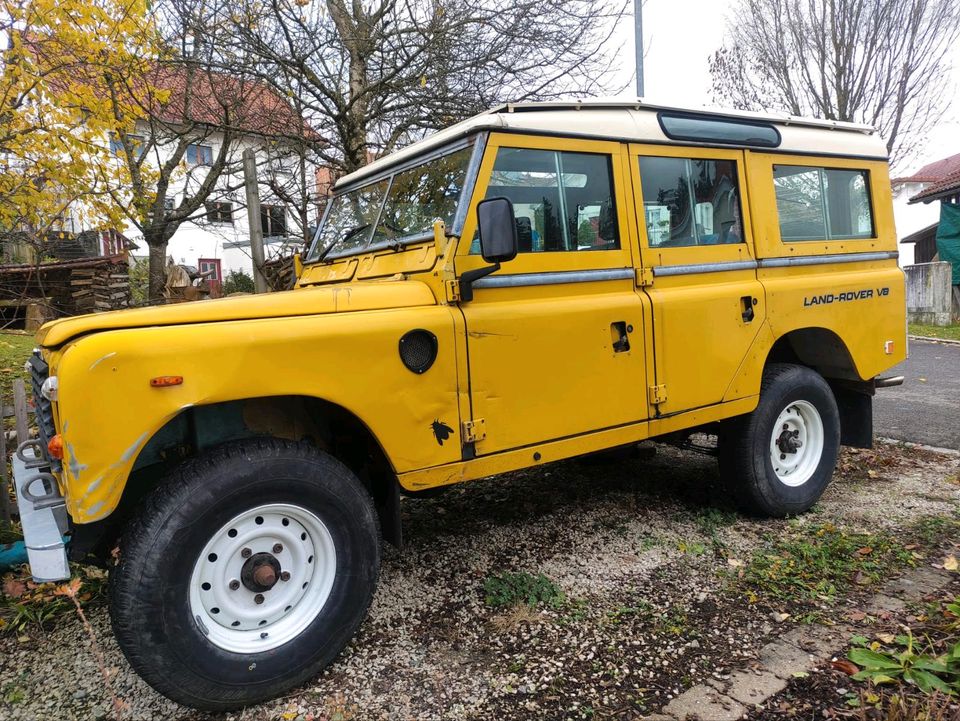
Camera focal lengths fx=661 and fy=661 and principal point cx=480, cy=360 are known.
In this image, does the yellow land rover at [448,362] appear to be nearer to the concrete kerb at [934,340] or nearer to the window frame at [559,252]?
the window frame at [559,252]

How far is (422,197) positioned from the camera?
349 cm

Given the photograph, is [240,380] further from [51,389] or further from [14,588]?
[14,588]

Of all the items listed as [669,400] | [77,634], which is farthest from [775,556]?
[77,634]

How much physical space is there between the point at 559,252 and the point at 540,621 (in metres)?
1.82

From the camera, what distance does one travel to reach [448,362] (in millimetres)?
2965

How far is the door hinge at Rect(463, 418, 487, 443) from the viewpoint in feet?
9.96

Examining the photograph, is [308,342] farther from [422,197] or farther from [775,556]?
[775,556]

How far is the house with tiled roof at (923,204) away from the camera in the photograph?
17.2 m

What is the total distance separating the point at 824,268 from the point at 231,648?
4.17m

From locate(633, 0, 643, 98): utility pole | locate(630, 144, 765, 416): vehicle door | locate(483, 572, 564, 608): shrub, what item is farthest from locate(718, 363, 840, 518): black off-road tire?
locate(633, 0, 643, 98): utility pole

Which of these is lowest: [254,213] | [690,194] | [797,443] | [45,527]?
[797,443]

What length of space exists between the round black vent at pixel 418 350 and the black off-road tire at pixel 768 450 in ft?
7.68

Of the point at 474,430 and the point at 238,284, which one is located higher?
the point at 238,284

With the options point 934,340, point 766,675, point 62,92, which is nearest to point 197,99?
point 62,92
